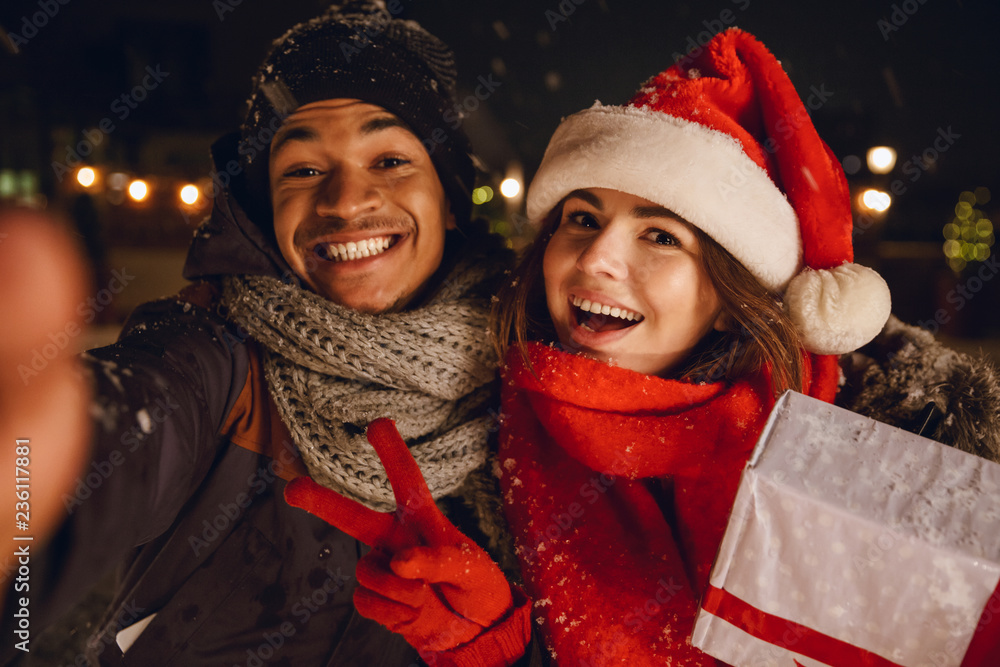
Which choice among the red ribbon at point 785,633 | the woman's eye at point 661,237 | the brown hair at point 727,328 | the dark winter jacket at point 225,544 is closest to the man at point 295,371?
the dark winter jacket at point 225,544

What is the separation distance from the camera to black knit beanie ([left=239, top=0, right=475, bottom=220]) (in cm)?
186

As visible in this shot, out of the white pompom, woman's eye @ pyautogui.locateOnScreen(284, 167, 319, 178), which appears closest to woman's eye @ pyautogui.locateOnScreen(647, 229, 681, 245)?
the white pompom

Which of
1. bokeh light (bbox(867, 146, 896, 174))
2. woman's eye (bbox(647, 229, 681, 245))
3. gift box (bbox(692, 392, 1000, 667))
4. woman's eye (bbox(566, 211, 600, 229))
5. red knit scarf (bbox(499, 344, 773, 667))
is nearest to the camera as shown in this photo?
gift box (bbox(692, 392, 1000, 667))

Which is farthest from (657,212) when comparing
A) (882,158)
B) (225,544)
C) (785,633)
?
(882,158)

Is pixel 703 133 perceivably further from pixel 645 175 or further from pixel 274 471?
pixel 274 471

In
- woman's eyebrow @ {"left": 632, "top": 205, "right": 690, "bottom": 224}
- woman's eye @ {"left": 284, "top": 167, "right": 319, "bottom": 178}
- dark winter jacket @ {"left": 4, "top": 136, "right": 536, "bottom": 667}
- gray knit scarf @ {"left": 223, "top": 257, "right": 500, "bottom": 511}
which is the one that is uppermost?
woman's eyebrow @ {"left": 632, "top": 205, "right": 690, "bottom": 224}

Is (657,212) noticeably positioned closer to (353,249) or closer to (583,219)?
(583,219)

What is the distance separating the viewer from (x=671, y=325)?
1465 mm

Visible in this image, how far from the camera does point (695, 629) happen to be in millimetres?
1028

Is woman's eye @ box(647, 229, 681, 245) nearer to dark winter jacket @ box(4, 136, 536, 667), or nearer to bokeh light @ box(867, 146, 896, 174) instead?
dark winter jacket @ box(4, 136, 536, 667)

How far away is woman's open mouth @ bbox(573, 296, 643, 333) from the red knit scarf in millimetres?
143

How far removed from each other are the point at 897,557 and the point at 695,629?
368 millimetres

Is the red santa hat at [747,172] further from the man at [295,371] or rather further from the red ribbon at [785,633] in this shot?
the red ribbon at [785,633]

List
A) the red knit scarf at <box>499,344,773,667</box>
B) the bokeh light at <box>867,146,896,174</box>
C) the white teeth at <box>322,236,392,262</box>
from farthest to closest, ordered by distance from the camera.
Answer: the bokeh light at <box>867,146,896,174</box>
the white teeth at <box>322,236,392,262</box>
the red knit scarf at <box>499,344,773,667</box>
